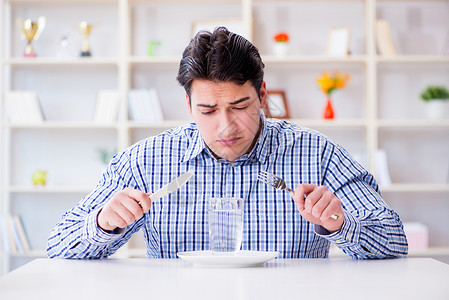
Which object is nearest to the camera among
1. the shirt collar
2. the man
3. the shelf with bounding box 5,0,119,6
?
the man

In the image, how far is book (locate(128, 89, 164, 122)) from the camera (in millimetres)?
3600

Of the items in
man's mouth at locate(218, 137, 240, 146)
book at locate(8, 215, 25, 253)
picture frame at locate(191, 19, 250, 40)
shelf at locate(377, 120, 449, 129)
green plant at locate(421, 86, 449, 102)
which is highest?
picture frame at locate(191, 19, 250, 40)

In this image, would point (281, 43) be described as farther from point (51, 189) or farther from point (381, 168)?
point (51, 189)

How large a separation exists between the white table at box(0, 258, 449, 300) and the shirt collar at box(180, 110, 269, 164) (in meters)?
0.40

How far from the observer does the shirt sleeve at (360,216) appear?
1.44 m

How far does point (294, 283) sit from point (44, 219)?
3.01 metres

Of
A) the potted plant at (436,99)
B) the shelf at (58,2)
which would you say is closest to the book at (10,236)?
the shelf at (58,2)

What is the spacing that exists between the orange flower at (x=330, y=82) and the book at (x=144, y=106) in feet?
3.12

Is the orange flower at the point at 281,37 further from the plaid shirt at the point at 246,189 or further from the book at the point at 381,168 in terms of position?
the plaid shirt at the point at 246,189

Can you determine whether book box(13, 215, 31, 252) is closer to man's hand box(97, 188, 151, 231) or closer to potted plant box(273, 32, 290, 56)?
potted plant box(273, 32, 290, 56)

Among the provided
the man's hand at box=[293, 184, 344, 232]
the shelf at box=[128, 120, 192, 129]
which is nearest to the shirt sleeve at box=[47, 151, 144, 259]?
the man's hand at box=[293, 184, 344, 232]

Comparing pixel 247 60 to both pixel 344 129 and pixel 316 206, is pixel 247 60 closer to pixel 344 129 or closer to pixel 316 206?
pixel 316 206

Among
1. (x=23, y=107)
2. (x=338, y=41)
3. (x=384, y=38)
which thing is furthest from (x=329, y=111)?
(x=23, y=107)

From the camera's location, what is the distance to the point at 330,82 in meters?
3.58
